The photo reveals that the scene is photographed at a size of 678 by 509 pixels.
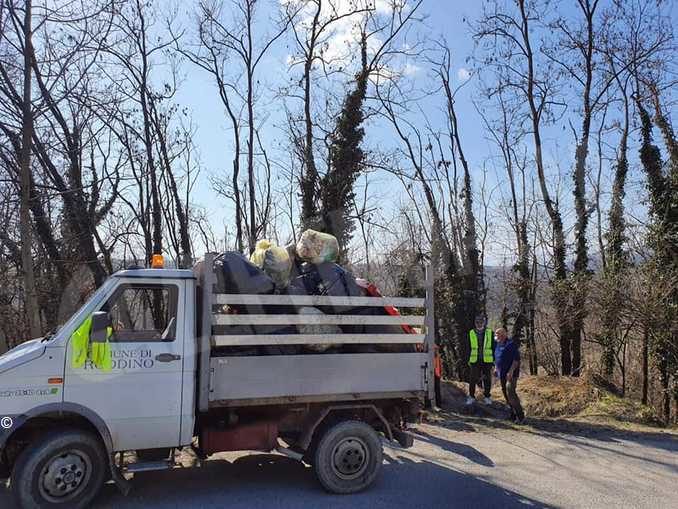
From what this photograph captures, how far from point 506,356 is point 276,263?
6470 millimetres

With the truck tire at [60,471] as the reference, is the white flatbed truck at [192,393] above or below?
above

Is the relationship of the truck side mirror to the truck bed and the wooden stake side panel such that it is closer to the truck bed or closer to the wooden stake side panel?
the truck bed

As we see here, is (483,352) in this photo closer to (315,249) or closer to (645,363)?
(645,363)

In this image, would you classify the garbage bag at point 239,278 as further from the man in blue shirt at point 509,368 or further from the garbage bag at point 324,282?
the man in blue shirt at point 509,368

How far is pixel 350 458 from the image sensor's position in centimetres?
614

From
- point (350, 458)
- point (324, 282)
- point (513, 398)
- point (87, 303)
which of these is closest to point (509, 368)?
point (513, 398)

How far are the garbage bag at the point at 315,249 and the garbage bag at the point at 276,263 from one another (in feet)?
1.00

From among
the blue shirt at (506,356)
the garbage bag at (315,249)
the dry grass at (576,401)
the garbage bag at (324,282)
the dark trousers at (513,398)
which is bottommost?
the dry grass at (576,401)

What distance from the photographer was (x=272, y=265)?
6.32 m

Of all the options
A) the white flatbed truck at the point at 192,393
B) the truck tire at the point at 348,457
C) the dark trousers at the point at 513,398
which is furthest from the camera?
the dark trousers at the point at 513,398

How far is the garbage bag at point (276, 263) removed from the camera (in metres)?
6.31

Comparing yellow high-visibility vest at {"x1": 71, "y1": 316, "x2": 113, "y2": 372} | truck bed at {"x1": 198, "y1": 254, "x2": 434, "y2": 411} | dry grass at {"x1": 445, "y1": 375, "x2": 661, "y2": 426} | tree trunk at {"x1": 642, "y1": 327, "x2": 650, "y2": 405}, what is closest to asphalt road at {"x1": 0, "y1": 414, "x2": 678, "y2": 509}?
truck bed at {"x1": 198, "y1": 254, "x2": 434, "y2": 411}

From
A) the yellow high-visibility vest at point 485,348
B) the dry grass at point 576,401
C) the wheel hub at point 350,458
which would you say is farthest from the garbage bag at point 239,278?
the dry grass at point 576,401

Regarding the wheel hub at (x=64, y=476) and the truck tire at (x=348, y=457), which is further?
the truck tire at (x=348, y=457)
